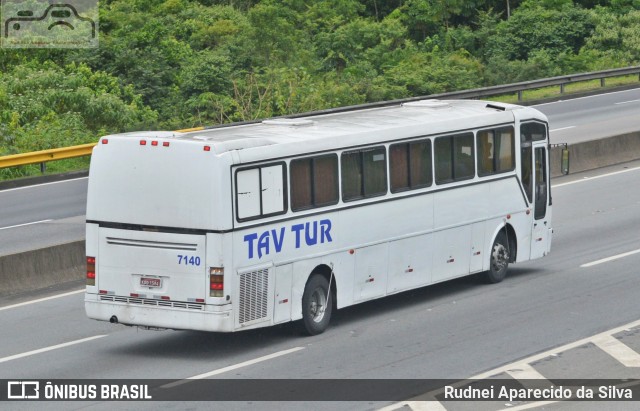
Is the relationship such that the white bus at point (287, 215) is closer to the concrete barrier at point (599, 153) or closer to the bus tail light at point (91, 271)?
the bus tail light at point (91, 271)

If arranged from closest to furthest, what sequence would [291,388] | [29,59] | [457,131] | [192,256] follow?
[291,388], [192,256], [457,131], [29,59]

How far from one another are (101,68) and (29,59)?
266cm

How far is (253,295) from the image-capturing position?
47.9ft

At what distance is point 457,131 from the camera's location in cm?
1808

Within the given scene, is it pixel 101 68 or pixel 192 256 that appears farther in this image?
pixel 101 68

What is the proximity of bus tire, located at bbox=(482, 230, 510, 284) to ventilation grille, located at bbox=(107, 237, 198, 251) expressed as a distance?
606 cm

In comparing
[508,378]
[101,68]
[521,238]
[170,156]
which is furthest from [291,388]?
[101,68]

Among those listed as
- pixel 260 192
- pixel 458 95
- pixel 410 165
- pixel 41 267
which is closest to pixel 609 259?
pixel 410 165

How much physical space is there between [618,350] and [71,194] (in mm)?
17856

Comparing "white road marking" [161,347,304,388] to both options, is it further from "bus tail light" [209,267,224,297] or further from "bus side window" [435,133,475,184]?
"bus side window" [435,133,475,184]

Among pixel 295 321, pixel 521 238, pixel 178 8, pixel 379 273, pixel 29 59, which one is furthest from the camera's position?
pixel 178 8

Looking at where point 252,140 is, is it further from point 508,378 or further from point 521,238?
point 521,238

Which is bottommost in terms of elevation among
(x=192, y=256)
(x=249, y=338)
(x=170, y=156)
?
(x=249, y=338)

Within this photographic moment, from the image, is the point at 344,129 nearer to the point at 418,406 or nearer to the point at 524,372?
the point at 524,372
